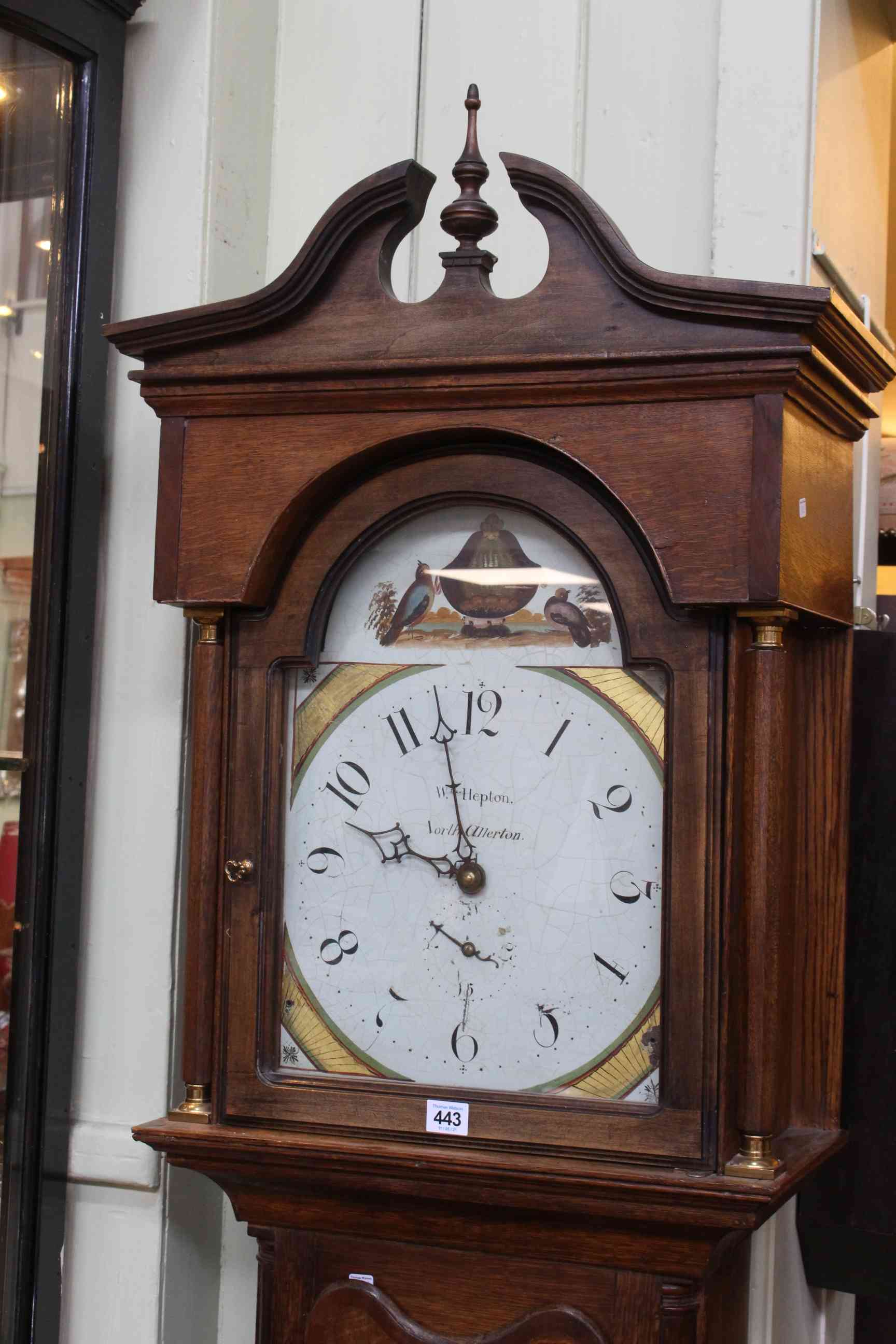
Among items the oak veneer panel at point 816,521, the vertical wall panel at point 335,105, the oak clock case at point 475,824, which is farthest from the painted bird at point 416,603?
the vertical wall panel at point 335,105

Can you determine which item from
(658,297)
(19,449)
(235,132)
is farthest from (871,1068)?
(235,132)

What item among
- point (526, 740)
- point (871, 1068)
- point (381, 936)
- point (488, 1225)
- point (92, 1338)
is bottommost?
point (92, 1338)

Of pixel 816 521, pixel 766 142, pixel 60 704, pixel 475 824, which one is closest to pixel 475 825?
pixel 475 824

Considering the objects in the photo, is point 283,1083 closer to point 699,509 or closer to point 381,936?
point 381,936

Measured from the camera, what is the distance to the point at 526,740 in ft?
4.49

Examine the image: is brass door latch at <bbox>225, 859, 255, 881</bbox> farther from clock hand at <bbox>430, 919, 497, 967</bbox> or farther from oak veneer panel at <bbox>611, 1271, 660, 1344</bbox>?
oak veneer panel at <bbox>611, 1271, 660, 1344</bbox>

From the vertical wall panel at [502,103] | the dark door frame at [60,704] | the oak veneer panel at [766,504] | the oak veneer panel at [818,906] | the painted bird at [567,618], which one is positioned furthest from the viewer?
the vertical wall panel at [502,103]

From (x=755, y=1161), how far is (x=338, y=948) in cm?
43

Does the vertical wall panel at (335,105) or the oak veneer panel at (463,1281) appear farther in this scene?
the vertical wall panel at (335,105)

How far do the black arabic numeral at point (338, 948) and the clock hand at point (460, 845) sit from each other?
0.41 ft

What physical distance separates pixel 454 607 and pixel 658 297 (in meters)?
0.34

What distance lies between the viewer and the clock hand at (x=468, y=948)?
1.36m

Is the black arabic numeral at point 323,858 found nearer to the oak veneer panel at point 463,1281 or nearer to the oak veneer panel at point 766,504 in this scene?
the oak veneer panel at point 463,1281

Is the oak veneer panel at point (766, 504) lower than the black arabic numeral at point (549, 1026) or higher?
higher
